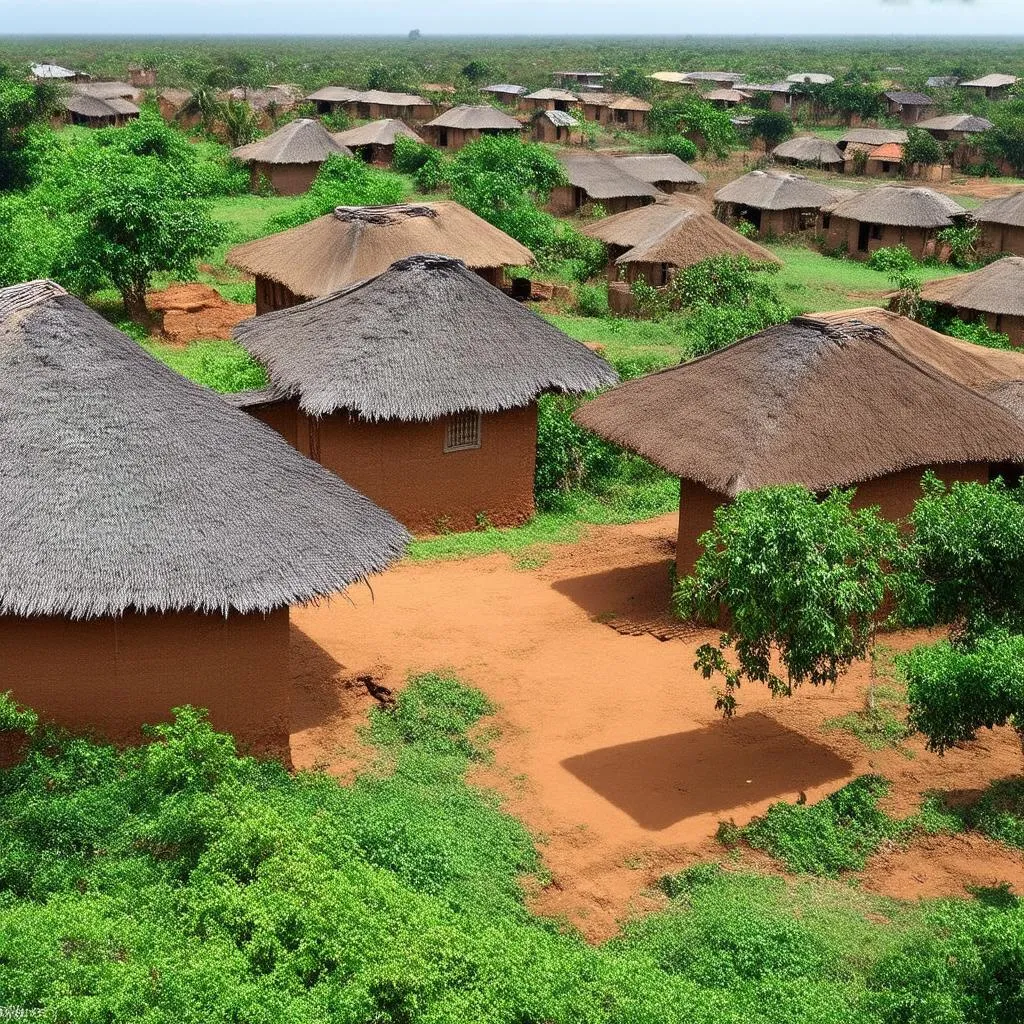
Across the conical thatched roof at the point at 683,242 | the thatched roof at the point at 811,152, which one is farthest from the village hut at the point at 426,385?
the thatched roof at the point at 811,152

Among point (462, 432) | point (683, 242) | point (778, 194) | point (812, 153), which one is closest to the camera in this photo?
point (462, 432)

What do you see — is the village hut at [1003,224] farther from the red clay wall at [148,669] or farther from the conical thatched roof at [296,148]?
the red clay wall at [148,669]

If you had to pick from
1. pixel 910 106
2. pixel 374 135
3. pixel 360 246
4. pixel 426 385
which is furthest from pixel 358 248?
pixel 910 106

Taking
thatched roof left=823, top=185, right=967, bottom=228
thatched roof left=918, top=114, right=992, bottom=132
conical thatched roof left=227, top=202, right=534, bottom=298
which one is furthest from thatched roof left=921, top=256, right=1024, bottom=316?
thatched roof left=918, top=114, right=992, bottom=132

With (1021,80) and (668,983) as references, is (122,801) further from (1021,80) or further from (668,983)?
(1021,80)

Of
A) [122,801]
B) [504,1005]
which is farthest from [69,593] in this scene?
[504,1005]

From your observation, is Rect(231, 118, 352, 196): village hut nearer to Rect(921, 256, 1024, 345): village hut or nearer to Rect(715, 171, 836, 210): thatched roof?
Rect(715, 171, 836, 210): thatched roof

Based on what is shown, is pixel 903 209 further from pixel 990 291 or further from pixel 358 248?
pixel 358 248
